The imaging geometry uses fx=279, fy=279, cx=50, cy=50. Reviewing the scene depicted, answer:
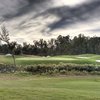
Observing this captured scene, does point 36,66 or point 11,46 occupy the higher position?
point 11,46

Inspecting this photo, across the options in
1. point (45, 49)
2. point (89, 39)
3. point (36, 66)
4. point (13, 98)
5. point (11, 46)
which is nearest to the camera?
point (13, 98)

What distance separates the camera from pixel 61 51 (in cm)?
12925

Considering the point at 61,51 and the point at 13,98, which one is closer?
the point at 13,98

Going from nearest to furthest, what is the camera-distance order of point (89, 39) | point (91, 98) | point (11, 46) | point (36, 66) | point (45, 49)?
point (91, 98) < point (36, 66) < point (11, 46) < point (45, 49) < point (89, 39)

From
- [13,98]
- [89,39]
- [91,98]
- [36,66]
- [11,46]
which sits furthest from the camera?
[89,39]

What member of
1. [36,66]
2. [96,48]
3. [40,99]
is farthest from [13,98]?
[96,48]

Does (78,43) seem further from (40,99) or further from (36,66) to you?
(40,99)

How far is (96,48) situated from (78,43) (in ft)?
30.4

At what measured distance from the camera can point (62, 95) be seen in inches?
679

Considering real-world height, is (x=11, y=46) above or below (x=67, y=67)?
above

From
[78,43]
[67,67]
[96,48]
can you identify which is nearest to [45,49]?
[78,43]

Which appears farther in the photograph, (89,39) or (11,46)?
(89,39)

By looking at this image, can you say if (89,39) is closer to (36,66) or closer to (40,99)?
(36,66)

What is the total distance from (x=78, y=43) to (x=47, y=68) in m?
86.9
